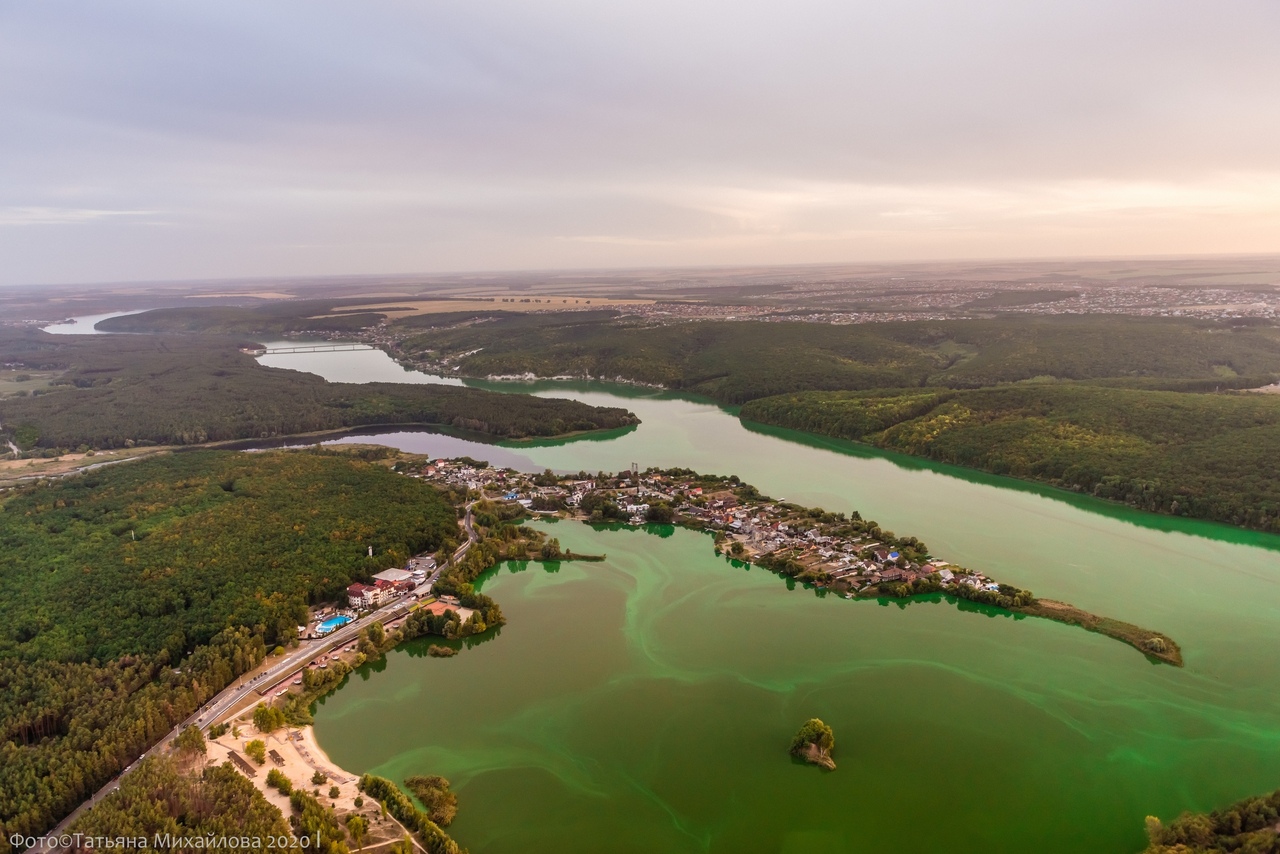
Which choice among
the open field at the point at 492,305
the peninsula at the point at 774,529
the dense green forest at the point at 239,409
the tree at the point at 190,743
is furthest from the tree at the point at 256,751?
the open field at the point at 492,305

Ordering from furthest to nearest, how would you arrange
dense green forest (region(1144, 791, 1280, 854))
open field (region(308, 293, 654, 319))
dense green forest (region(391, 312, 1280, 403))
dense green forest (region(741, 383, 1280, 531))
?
1. open field (region(308, 293, 654, 319))
2. dense green forest (region(391, 312, 1280, 403))
3. dense green forest (region(741, 383, 1280, 531))
4. dense green forest (region(1144, 791, 1280, 854))

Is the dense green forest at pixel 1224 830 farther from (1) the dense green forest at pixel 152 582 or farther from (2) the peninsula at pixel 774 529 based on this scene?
(1) the dense green forest at pixel 152 582

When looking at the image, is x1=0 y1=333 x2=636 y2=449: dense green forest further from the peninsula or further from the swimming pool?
the swimming pool

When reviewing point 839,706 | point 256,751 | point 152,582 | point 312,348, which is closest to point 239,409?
point 152,582

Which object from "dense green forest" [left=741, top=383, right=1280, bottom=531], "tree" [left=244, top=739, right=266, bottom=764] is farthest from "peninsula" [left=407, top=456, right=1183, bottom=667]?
"tree" [left=244, top=739, right=266, bottom=764]

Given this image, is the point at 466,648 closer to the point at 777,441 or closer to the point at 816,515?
the point at 816,515

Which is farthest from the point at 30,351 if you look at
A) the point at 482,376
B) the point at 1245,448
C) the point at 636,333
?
the point at 1245,448
